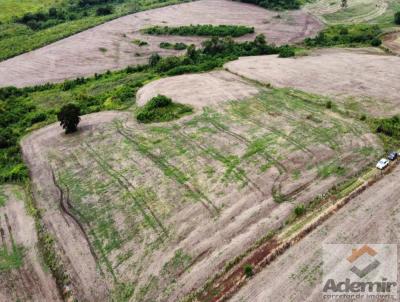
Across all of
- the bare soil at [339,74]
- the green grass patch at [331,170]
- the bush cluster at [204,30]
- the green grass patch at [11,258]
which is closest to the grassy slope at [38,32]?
the bush cluster at [204,30]

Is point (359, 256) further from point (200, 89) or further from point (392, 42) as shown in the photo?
point (392, 42)

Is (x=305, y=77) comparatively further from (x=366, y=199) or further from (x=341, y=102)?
(x=366, y=199)

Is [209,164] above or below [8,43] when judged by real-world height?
above

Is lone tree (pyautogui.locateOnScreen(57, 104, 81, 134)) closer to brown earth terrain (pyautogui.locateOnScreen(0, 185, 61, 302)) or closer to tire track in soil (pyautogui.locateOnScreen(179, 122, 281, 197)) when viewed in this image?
brown earth terrain (pyautogui.locateOnScreen(0, 185, 61, 302))

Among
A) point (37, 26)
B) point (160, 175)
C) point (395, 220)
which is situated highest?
point (395, 220)

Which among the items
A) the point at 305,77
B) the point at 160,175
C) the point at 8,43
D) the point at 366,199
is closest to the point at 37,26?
the point at 8,43

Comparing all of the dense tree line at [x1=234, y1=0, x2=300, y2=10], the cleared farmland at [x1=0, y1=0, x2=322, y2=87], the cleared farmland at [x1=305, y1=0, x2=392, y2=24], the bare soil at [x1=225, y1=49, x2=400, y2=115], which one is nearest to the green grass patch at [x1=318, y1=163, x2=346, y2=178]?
the bare soil at [x1=225, y1=49, x2=400, y2=115]

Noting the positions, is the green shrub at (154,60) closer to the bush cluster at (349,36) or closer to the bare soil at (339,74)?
the bare soil at (339,74)
